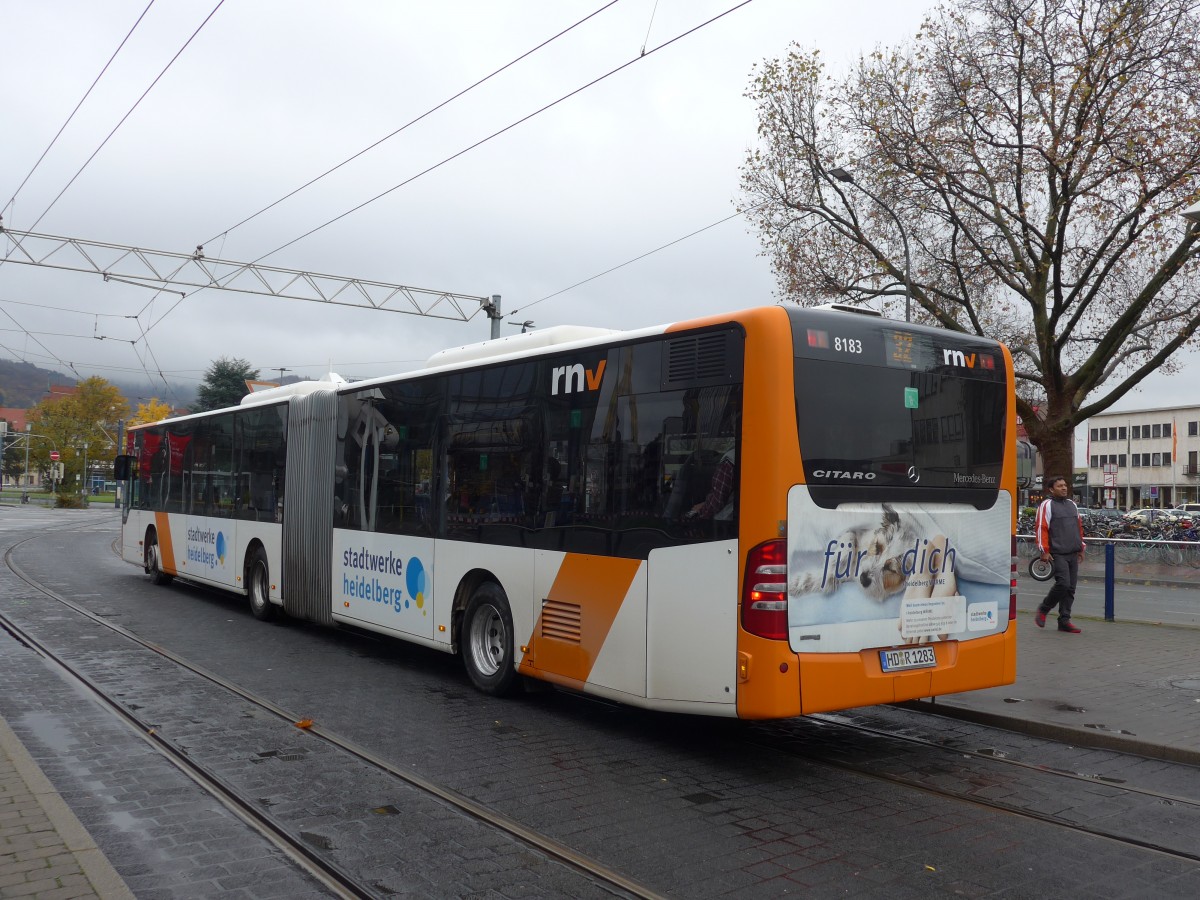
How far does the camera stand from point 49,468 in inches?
3553

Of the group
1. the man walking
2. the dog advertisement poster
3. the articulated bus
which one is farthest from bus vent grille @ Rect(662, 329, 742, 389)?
the man walking

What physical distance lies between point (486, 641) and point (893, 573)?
3688 millimetres

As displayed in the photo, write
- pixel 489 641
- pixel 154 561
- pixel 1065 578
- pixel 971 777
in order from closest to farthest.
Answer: pixel 971 777 → pixel 489 641 → pixel 1065 578 → pixel 154 561

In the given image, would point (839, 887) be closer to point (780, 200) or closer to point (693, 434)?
point (693, 434)

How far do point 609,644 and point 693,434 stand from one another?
1.63 meters

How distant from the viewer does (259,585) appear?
1356 centimetres

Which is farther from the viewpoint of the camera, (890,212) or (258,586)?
(890,212)

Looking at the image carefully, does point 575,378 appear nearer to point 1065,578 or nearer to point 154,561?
point 1065,578

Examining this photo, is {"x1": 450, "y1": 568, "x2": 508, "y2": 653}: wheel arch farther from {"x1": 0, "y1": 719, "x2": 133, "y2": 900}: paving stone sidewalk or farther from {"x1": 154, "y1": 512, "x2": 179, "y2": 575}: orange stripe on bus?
{"x1": 154, "y1": 512, "x2": 179, "y2": 575}: orange stripe on bus

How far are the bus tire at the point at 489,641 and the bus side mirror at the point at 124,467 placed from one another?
40.7 ft

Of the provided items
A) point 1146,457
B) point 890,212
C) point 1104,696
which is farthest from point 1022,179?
point 1146,457

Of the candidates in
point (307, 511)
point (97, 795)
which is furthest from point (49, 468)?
point (97, 795)

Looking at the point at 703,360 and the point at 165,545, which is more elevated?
the point at 703,360

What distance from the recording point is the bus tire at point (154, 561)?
17922 mm
